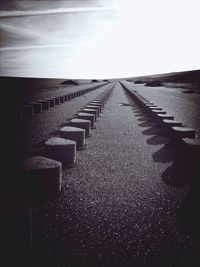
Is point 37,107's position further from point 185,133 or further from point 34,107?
point 185,133

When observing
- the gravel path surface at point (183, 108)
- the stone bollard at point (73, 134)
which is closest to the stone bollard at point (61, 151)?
the stone bollard at point (73, 134)

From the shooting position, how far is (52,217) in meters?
3.15

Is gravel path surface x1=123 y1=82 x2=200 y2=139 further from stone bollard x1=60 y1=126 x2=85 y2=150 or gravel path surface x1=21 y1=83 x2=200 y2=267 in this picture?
gravel path surface x1=21 y1=83 x2=200 y2=267

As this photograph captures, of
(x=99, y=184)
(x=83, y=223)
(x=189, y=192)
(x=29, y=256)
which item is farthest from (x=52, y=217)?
(x=189, y=192)

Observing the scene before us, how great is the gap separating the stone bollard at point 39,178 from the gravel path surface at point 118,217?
8.2 inches

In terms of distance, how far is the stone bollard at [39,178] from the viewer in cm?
352

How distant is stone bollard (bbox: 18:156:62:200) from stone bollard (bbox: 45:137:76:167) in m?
1.02

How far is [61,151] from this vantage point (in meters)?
4.85

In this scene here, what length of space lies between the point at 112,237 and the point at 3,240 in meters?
1.08

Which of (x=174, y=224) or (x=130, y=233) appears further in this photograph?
(x=174, y=224)

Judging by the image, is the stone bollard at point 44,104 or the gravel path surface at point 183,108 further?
the stone bollard at point 44,104

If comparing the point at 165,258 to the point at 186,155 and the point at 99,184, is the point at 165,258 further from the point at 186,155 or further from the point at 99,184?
the point at 186,155

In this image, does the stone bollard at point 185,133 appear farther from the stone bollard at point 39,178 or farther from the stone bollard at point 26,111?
the stone bollard at point 26,111

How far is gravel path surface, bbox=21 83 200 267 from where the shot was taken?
2557 mm
